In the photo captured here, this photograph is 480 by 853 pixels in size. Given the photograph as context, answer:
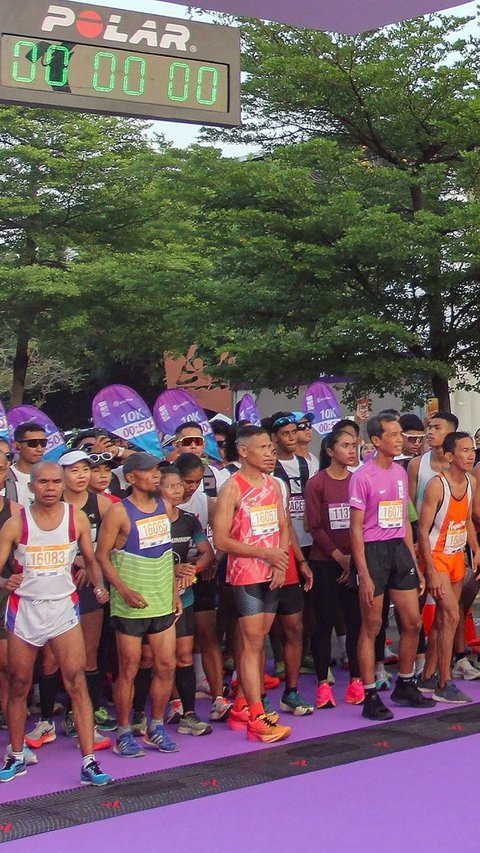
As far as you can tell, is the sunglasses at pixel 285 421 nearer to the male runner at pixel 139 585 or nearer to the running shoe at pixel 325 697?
the running shoe at pixel 325 697

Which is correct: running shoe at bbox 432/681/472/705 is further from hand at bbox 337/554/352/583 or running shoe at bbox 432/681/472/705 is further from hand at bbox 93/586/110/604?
hand at bbox 93/586/110/604

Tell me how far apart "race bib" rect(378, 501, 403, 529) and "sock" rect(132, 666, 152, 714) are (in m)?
1.73

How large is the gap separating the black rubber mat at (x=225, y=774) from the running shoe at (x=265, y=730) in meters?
0.10

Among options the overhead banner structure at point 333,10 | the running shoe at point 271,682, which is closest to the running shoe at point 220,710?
the running shoe at point 271,682

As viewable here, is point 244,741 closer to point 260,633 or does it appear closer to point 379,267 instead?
point 260,633

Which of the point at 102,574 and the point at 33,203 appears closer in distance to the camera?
the point at 102,574

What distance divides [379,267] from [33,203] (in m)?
11.4

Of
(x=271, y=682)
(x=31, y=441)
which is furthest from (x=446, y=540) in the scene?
(x=31, y=441)

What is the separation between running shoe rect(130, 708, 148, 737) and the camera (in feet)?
23.0

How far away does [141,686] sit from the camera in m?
6.98

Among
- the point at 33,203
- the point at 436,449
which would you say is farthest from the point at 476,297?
the point at 33,203

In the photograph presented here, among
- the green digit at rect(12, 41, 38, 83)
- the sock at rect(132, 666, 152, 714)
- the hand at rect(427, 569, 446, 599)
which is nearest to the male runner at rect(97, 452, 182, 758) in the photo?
the sock at rect(132, 666, 152, 714)

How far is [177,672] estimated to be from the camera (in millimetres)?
7102

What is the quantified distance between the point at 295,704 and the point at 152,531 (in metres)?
1.69
